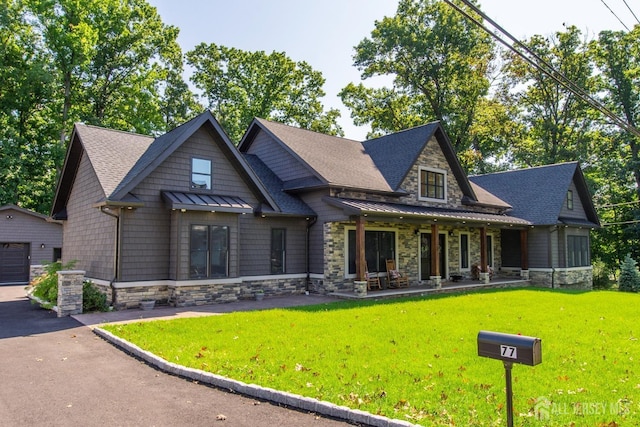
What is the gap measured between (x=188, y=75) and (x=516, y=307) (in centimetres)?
3298

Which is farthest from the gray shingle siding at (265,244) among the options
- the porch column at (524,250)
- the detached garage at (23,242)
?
the detached garage at (23,242)

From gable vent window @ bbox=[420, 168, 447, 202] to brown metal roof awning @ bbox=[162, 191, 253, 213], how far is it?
8.54m

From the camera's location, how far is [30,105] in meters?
28.7

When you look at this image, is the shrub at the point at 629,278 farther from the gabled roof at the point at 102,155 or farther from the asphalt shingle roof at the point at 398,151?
the gabled roof at the point at 102,155

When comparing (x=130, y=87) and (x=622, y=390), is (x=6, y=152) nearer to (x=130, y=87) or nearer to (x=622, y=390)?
(x=130, y=87)

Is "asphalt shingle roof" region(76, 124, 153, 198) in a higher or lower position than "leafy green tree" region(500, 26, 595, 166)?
lower

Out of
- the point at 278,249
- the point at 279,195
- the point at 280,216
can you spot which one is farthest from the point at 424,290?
the point at 279,195

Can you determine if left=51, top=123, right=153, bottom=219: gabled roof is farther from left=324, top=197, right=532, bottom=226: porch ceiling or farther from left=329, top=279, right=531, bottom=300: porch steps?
left=329, top=279, right=531, bottom=300: porch steps

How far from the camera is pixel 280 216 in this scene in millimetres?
15367

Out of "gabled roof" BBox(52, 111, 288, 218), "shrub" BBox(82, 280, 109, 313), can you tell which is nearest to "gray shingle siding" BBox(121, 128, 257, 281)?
"gabled roof" BBox(52, 111, 288, 218)

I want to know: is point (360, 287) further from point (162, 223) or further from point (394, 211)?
point (162, 223)

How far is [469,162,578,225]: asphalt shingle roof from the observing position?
A: 22344 millimetres

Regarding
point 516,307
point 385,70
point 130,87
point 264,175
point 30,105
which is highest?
point 385,70

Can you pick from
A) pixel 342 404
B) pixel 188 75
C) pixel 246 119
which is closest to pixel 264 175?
pixel 342 404
